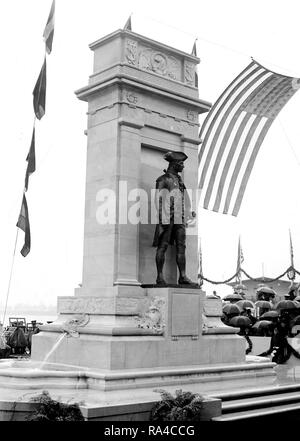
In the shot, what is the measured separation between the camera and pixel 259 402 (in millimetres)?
12562

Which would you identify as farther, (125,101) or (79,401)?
(125,101)

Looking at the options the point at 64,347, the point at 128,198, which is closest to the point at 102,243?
the point at 128,198

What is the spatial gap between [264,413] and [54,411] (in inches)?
163

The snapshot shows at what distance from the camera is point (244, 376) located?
48.4 ft

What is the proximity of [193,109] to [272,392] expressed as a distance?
24.2ft

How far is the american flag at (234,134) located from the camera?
1967 centimetres

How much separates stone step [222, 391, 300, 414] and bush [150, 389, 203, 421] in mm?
1045

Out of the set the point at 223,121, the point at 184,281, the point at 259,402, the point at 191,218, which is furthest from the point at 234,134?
the point at 259,402

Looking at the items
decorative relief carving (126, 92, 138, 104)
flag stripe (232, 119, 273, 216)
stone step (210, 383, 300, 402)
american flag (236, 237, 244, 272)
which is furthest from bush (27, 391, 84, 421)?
american flag (236, 237, 244, 272)

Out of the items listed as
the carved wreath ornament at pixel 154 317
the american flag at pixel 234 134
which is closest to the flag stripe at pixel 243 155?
the american flag at pixel 234 134

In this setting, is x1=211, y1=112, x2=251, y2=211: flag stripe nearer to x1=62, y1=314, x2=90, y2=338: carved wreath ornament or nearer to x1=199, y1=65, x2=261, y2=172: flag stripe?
x1=199, y1=65, x2=261, y2=172: flag stripe

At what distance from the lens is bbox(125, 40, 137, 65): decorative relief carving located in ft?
50.4

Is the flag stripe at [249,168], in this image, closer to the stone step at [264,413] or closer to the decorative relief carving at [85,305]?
the decorative relief carving at [85,305]
